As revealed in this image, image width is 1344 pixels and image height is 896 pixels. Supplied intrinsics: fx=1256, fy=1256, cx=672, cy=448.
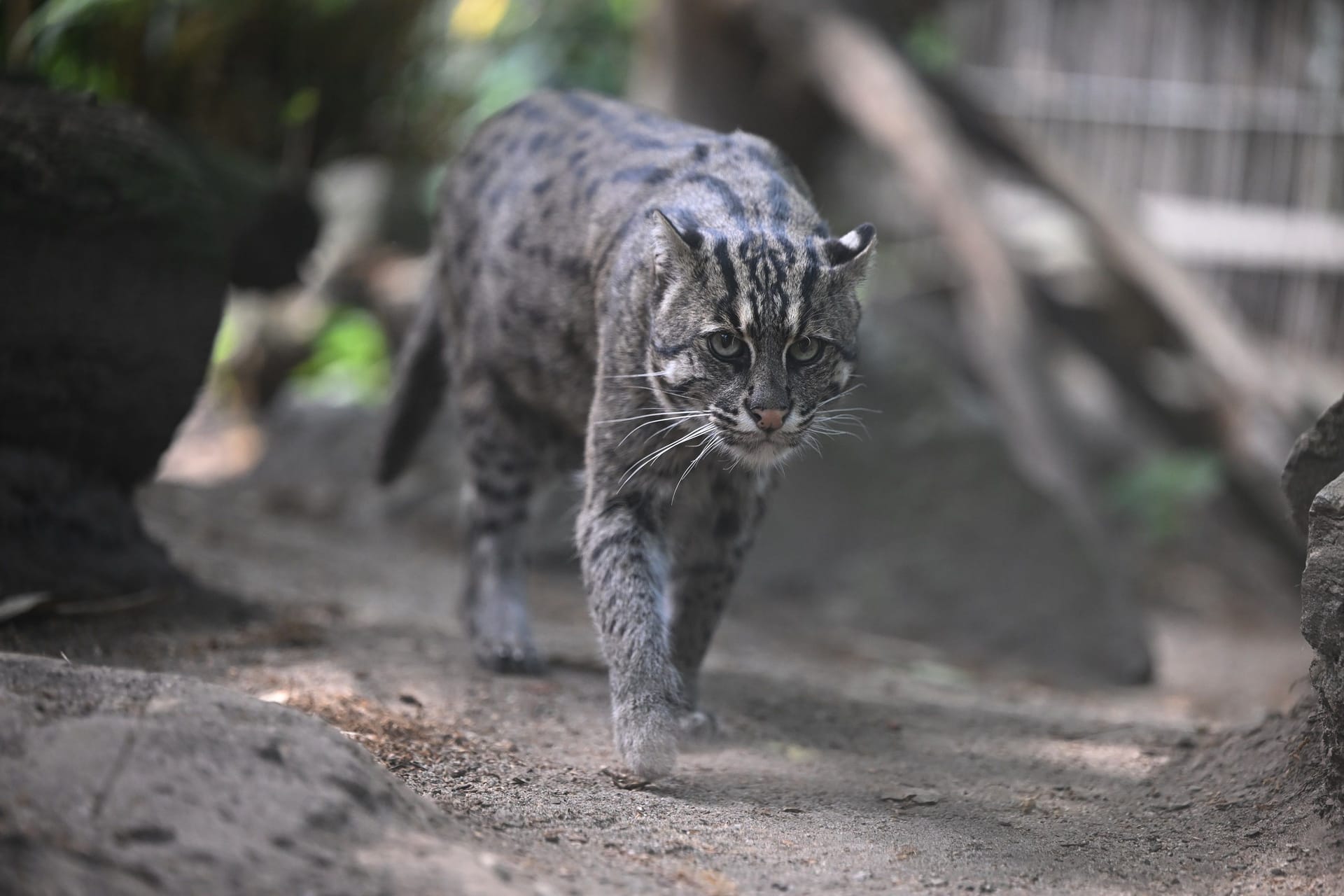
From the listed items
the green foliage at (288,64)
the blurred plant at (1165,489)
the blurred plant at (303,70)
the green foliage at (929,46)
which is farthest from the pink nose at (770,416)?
the green foliage at (929,46)

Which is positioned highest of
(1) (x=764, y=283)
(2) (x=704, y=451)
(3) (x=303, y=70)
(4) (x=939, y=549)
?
(3) (x=303, y=70)

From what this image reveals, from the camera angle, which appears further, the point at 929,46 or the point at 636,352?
the point at 929,46

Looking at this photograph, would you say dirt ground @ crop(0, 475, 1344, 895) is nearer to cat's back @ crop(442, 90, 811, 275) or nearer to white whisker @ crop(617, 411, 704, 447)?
white whisker @ crop(617, 411, 704, 447)

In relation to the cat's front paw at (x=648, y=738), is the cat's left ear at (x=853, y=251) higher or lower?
higher

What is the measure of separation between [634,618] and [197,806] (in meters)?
1.85

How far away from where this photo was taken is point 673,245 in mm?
4352

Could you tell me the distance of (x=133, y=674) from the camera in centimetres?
341

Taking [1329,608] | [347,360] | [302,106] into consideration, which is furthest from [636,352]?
[347,360]

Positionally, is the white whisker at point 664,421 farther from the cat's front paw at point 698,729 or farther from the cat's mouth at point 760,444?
the cat's front paw at point 698,729

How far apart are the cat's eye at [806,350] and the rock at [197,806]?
197 centimetres

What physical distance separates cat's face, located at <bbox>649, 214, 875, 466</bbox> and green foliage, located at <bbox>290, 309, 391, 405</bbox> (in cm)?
752

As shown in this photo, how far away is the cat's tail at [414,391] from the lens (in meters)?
6.78

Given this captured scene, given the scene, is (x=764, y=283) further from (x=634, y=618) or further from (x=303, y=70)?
(x=303, y=70)

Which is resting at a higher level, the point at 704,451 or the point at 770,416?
the point at 770,416
